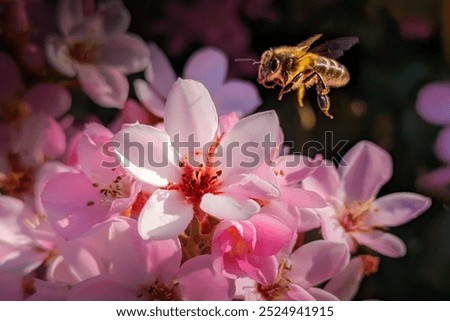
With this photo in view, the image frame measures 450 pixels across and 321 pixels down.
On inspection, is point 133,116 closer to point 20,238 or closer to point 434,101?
point 20,238

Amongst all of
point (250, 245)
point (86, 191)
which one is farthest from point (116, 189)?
point (250, 245)

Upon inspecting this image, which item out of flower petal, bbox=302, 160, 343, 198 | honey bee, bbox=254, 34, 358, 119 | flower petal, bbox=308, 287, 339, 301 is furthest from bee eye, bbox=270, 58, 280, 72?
flower petal, bbox=308, 287, 339, 301

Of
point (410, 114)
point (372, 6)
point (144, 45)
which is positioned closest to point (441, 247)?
point (410, 114)

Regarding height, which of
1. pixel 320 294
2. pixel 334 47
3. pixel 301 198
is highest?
pixel 334 47

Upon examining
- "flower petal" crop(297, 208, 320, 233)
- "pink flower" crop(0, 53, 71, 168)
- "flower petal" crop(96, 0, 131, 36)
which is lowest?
"flower petal" crop(297, 208, 320, 233)

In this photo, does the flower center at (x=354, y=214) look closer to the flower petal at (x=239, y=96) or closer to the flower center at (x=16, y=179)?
the flower petal at (x=239, y=96)

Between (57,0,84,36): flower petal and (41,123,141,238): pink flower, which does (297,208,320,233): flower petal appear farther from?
(57,0,84,36): flower petal

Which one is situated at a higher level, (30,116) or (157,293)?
(30,116)
